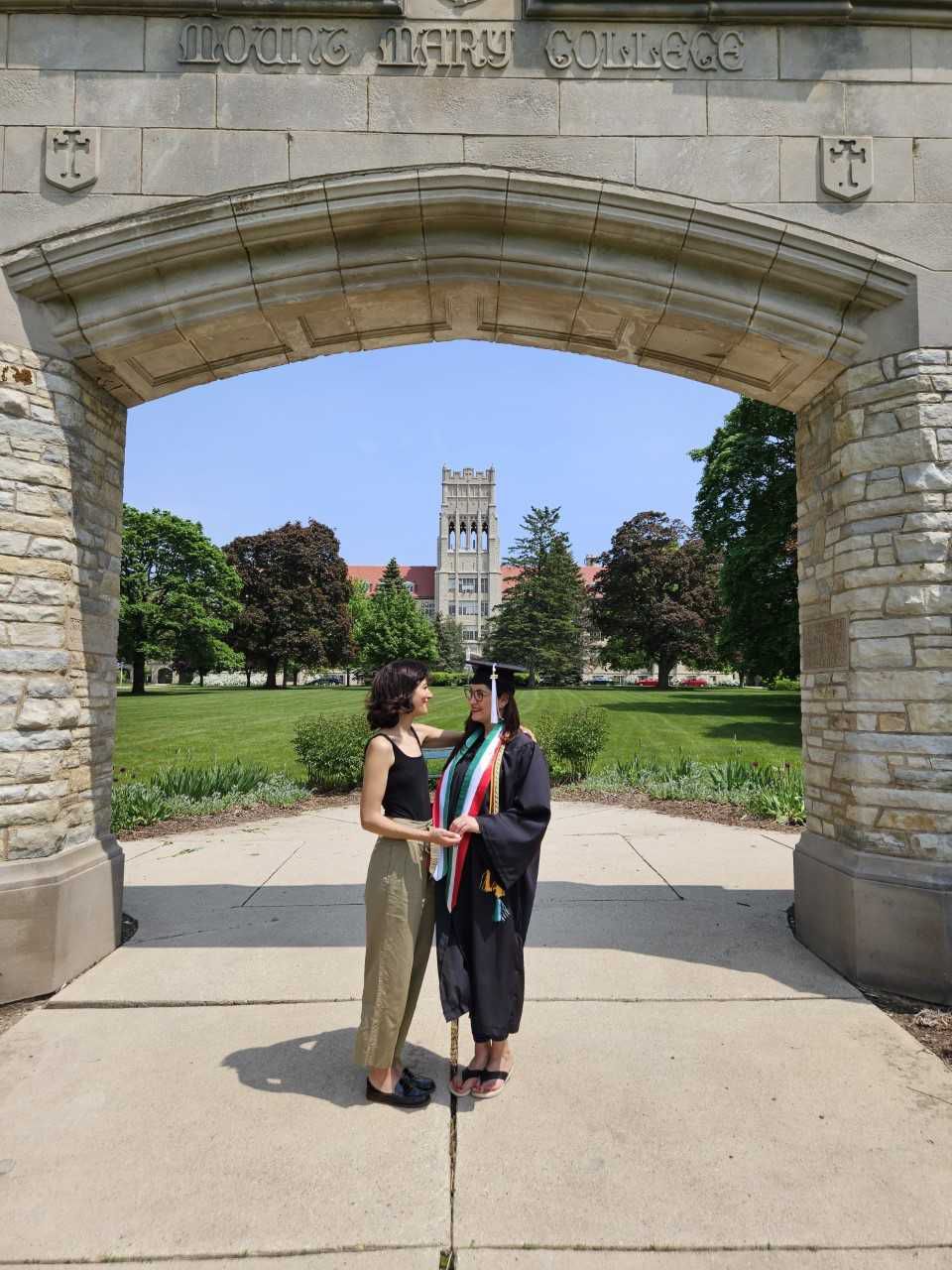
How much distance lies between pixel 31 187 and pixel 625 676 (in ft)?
282

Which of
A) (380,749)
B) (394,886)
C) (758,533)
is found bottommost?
(394,886)

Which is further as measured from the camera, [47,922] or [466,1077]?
[47,922]

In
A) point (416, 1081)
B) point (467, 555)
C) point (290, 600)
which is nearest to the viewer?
point (416, 1081)

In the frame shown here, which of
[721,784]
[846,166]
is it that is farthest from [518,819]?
[721,784]

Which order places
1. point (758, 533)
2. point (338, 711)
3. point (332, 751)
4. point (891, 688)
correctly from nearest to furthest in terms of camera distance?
point (891, 688) < point (332, 751) < point (338, 711) < point (758, 533)

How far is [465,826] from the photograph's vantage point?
3039 millimetres

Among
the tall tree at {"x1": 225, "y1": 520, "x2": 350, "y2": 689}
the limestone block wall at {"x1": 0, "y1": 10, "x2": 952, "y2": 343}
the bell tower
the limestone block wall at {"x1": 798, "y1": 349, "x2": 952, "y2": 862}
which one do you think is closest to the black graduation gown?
the limestone block wall at {"x1": 798, "y1": 349, "x2": 952, "y2": 862}

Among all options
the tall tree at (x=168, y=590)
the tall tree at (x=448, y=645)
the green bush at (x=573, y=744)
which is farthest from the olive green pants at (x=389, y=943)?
the tall tree at (x=448, y=645)

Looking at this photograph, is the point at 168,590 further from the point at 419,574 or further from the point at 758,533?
the point at 419,574

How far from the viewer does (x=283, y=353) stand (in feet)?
19.2

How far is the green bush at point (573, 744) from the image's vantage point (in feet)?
40.6

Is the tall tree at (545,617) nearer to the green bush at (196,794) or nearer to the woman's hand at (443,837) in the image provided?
the green bush at (196,794)

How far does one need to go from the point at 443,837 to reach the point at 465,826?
101 mm

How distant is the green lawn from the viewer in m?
15.9
